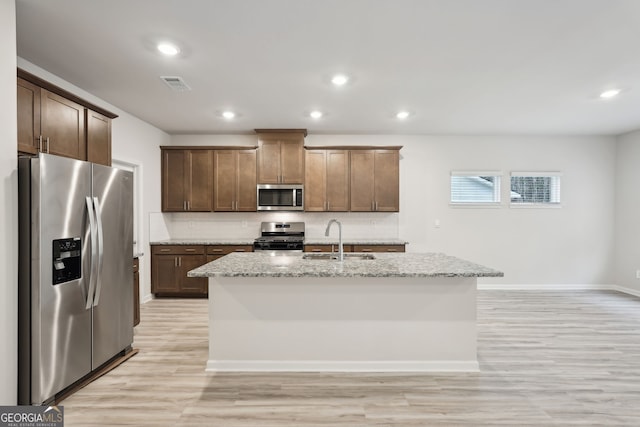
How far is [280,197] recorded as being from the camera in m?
5.37

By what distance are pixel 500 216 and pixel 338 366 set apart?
439 centimetres

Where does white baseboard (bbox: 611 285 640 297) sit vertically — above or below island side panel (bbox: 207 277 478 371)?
below

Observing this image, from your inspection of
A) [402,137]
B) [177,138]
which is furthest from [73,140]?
[402,137]

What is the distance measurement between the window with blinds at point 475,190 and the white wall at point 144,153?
4939 millimetres

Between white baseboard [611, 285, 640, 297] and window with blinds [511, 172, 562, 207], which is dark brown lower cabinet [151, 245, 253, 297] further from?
white baseboard [611, 285, 640, 297]

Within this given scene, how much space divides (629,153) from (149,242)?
310 inches

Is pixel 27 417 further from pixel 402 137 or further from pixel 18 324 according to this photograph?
pixel 402 137

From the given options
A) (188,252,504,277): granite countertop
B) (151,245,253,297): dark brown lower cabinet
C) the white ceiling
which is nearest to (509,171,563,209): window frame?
the white ceiling

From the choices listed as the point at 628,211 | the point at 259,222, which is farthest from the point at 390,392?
the point at 628,211

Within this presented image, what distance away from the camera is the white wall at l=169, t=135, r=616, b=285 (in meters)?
5.71

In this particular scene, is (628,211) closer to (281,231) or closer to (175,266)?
(281,231)

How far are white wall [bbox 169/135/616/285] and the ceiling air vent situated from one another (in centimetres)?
220

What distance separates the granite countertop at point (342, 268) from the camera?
2498 millimetres

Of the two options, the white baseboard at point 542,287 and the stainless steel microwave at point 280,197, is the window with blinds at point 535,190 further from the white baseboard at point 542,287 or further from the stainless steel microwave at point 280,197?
the stainless steel microwave at point 280,197
